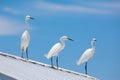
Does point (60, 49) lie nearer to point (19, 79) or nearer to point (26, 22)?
point (26, 22)

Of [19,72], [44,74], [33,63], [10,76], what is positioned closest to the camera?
[10,76]

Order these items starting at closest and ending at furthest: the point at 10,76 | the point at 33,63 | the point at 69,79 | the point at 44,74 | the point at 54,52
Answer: the point at 10,76 → the point at 44,74 → the point at 69,79 → the point at 33,63 → the point at 54,52

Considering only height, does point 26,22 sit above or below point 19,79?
above

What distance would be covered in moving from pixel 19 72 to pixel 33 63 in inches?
129

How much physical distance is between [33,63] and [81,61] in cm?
479

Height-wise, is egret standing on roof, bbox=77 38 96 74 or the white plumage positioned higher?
the white plumage

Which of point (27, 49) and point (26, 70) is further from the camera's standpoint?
point (27, 49)

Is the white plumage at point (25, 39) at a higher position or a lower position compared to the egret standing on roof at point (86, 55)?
higher

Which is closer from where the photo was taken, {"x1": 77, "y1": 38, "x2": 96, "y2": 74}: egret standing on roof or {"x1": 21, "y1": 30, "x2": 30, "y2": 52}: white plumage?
{"x1": 21, "y1": 30, "x2": 30, "y2": 52}: white plumage

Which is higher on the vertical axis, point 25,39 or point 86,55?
point 25,39

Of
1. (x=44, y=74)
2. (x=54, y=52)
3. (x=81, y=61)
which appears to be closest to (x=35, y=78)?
(x=44, y=74)

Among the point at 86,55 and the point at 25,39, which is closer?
the point at 25,39

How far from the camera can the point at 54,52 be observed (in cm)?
1702

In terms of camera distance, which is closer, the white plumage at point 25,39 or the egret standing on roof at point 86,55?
the white plumage at point 25,39
